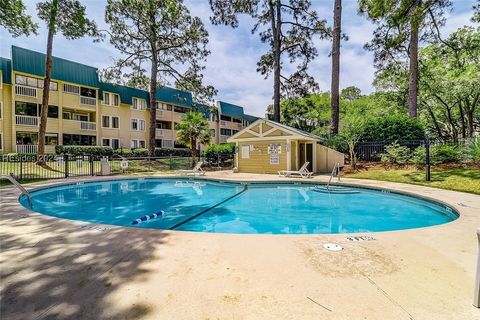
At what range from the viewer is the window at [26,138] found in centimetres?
2194

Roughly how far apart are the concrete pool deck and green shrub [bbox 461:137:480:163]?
11.4 m

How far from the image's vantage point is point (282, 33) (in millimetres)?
23547

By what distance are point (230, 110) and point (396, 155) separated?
31.6m

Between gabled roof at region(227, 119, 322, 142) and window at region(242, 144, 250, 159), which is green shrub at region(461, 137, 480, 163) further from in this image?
window at region(242, 144, 250, 159)

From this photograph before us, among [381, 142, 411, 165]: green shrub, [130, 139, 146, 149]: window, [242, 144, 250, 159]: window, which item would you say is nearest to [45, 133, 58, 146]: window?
[130, 139, 146, 149]: window

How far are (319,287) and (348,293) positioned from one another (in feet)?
0.91

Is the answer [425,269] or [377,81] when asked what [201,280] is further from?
[377,81]

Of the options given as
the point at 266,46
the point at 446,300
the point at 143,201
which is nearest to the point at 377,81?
the point at 266,46

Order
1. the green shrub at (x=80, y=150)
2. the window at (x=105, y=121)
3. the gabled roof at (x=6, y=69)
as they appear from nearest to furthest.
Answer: the gabled roof at (x=6, y=69) → the green shrub at (x=80, y=150) → the window at (x=105, y=121)

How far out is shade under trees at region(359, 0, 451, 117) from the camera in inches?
580

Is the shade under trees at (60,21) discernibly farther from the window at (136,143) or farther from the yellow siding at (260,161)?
the yellow siding at (260,161)

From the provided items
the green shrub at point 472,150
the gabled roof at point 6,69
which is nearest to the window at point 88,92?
the gabled roof at point 6,69

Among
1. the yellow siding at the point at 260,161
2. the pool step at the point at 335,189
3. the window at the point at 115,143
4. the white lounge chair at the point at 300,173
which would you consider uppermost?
the window at the point at 115,143

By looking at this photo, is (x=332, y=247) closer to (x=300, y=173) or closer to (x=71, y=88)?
(x=300, y=173)
